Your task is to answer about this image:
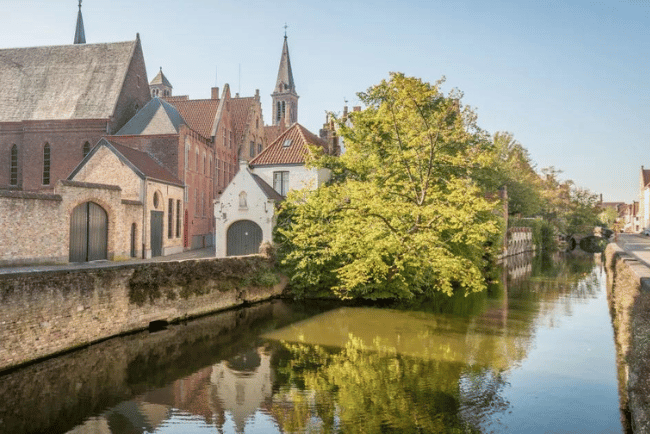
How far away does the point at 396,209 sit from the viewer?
21.4 metres

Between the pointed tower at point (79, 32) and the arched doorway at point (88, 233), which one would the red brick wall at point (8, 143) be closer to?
the arched doorway at point (88, 233)

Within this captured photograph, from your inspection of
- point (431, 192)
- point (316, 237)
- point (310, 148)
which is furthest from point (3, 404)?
point (310, 148)

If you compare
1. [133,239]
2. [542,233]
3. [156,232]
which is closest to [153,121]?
[156,232]

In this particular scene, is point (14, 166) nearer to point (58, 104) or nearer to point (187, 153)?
point (58, 104)

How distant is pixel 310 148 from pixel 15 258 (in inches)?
531

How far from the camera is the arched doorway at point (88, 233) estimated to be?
23297 mm

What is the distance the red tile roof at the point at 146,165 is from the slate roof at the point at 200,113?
743 cm

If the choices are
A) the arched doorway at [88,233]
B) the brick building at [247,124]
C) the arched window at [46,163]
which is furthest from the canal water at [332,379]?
the brick building at [247,124]

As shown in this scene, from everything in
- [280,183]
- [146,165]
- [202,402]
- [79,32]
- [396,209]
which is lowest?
[202,402]

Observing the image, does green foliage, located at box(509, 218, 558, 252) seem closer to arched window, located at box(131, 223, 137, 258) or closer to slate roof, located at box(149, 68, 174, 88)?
arched window, located at box(131, 223, 137, 258)

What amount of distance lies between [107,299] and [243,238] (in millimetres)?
12208

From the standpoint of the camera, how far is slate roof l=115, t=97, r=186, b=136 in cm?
3344

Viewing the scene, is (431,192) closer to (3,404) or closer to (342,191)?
(342,191)

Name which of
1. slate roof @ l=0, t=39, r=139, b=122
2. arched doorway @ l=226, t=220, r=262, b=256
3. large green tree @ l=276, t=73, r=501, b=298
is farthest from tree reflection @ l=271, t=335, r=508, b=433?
slate roof @ l=0, t=39, r=139, b=122
